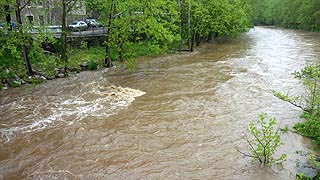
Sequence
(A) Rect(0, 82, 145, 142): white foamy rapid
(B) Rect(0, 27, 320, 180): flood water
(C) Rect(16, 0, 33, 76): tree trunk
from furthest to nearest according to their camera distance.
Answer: (C) Rect(16, 0, 33, 76): tree trunk
(A) Rect(0, 82, 145, 142): white foamy rapid
(B) Rect(0, 27, 320, 180): flood water

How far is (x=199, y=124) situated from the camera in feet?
38.8

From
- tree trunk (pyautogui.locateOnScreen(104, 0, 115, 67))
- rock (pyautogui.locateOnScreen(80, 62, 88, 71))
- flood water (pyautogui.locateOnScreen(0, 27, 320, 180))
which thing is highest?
tree trunk (pyautogui.locateOnScreen(104, 0, 115, 67))

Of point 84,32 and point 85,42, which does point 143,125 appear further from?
point 84,32

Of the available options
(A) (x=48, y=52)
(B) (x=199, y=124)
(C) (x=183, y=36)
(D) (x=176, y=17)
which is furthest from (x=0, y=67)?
(C) (x=183, y=36)

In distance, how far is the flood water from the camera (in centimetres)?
873

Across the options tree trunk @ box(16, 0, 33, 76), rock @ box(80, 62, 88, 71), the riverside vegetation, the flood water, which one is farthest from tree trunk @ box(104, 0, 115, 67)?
tree trunk @ box(16, 0, 33, 76)

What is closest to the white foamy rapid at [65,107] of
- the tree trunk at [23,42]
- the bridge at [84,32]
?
the tree trunk at [23,42]

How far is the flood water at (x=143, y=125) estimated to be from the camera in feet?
28.7

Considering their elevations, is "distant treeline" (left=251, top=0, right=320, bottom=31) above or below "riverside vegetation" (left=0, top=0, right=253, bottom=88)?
above

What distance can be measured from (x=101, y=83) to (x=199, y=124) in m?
8.13

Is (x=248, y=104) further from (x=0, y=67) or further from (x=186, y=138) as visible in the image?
(x=0, y=67)

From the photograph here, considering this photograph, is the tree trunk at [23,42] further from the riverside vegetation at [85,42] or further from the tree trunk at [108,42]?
the tree trunk at [108,42]

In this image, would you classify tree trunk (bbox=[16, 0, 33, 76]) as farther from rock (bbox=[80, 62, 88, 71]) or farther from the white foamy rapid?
rock (bbox=[80, 62, 88, 71])

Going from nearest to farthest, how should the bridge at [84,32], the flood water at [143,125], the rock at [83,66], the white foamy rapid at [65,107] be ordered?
the flood water at [143,125] < the white foamy rapid at [65,107] < the rock at [83,66] < the bridge at [84,32]
